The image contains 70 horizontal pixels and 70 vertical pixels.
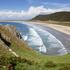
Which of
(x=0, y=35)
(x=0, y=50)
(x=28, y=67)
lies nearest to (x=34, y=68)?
(x=28, y=67)

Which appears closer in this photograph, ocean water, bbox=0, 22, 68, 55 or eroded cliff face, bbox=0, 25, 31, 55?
eroded cliff face, bbox=0, 25, 31, 55

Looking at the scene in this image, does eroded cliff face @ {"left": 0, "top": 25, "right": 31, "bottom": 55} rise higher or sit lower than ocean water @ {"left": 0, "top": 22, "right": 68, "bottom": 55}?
higher

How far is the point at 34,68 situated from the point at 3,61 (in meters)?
1.35

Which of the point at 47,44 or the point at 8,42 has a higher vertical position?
the point at 8,42

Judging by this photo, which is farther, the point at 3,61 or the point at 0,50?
the point at 0,50

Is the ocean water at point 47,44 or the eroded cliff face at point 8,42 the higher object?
the eroded cliff face at point 8,42

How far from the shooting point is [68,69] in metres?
9.66

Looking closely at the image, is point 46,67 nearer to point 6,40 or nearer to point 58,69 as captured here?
point 58,69

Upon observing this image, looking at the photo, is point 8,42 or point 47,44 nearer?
point 8,42

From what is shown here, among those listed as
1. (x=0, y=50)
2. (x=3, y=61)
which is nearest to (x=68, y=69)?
(x=3, y=61)

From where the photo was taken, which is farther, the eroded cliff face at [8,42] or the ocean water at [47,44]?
the ocean water at [47,44]

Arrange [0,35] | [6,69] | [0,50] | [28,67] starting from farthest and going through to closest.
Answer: [0,35] → [0,50] → [28,67] → [6,69]

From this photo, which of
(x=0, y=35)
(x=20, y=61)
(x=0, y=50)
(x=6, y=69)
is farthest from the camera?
(x=0, y=35)

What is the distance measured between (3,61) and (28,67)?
1.14m
